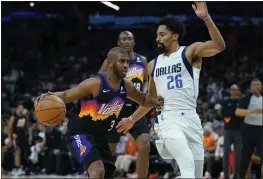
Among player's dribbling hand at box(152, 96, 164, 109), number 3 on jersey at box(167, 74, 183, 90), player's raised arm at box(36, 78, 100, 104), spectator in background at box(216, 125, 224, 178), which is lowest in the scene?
spectator in background at box(216, 125, 224, 178)

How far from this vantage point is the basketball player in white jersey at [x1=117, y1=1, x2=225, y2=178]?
712 cm

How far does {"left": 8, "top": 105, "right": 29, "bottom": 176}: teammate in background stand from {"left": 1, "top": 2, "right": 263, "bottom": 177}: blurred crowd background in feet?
0.57

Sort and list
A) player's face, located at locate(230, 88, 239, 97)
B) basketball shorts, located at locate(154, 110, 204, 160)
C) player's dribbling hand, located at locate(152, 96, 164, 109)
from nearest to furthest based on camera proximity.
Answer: basketball shorts, located at locate(154, 110, 204, 160) < player's dribbling hand, located at locate(152, 96, 164, 109) < player's face, located at locate(230, 88, 239, 97)

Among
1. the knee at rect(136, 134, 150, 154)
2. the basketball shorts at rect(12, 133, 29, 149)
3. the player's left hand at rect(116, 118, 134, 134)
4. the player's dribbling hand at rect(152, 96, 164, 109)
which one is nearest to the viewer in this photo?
the player's dribbling hand at rect(152, 96, 164, 109)

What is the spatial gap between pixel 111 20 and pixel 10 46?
5.94 metres

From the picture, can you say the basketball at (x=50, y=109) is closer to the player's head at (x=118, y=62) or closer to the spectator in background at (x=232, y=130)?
the player's head at (x=118, y=62)

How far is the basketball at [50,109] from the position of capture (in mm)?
7715

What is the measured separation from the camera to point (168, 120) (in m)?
7.35

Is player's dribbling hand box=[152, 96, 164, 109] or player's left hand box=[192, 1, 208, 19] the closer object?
player's left hand box=[192, 1, 208, 19]

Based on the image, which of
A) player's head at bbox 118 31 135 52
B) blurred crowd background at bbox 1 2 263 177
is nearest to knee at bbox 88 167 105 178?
player's head at bbox 118 31 135 52

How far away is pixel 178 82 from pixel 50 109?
1.64 metres

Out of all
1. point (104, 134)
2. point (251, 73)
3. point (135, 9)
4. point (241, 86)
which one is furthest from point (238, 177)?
point (135, 9)

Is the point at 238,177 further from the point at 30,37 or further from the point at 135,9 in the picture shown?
the point at 30,37

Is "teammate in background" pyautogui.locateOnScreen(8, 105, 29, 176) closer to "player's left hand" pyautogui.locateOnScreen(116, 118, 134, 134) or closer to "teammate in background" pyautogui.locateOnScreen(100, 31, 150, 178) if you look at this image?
"teammate in background" pyautogui.locateOnScreen(100, 31, 150, 178)
